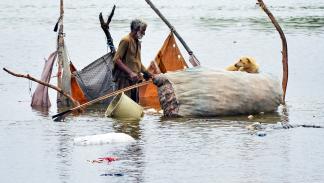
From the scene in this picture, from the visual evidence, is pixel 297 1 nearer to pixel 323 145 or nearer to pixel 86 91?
pixel 86 91

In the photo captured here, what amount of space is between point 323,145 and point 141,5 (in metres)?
38.9

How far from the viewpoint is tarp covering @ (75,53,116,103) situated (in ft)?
52.7

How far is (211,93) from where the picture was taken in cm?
1434

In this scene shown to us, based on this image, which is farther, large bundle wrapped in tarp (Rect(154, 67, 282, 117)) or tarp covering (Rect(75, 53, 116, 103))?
tarp covering (Rect(75, 53, 116, 103))

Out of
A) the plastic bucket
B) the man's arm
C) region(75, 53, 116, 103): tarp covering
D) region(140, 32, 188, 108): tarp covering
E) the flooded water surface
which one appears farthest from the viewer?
region(140, 32, 188, 108): tarp covering

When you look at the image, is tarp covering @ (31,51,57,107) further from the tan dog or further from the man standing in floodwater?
the tan dog

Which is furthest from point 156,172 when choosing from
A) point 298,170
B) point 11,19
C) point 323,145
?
point 11,19

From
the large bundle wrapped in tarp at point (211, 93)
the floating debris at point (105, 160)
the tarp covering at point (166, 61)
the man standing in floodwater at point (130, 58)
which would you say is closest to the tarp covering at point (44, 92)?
the tarp covering at point (166, 61)

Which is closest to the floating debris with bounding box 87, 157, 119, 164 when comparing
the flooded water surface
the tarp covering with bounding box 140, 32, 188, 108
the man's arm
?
the flooded water surface

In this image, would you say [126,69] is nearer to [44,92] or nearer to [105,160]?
[44,92]

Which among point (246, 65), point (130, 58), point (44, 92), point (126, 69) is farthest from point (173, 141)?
point (44, 92)

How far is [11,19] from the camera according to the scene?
4044 cm

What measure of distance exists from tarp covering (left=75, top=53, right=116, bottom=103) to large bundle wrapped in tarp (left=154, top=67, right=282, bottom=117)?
163cm

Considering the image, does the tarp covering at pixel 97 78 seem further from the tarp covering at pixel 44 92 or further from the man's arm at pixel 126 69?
the man's arm at pixel 126 69
